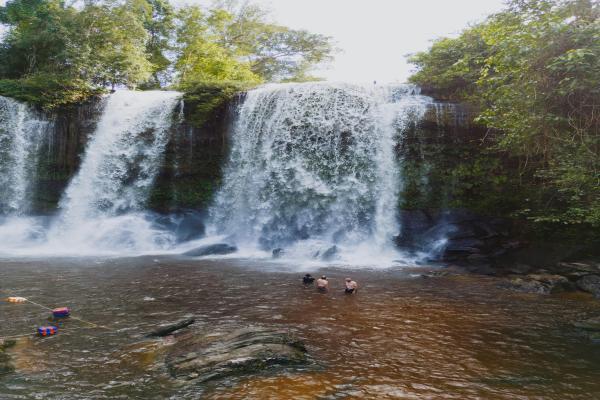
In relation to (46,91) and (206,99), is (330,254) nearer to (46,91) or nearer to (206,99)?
(206,99)

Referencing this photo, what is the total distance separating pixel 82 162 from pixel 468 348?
1818 centimetres

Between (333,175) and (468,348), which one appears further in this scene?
(333,175)

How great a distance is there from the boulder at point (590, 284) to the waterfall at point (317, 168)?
5.90 metres

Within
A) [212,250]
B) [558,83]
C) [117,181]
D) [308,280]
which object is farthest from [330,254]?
[117,181]

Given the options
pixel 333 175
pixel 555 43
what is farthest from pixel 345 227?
pixel 555 43

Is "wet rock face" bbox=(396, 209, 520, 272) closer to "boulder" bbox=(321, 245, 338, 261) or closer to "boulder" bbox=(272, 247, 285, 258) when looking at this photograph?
"boulder" bbox=(321, 245, 338, 261)

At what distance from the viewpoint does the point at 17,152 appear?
18.0 metres

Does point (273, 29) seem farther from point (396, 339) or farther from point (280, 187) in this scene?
point (396, 339)

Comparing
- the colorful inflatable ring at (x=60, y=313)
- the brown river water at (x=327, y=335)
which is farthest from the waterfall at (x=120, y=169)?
the colorful inflatable ring at (x=60, y=313)

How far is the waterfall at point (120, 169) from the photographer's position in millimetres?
16703

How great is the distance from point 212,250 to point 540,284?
10.0 meters

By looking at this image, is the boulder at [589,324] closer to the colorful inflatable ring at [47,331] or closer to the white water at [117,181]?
the colorful inflatable ring at [47,331]

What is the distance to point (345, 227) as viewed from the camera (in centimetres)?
1473

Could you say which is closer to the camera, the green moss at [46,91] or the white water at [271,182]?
the white water at [271,182]
